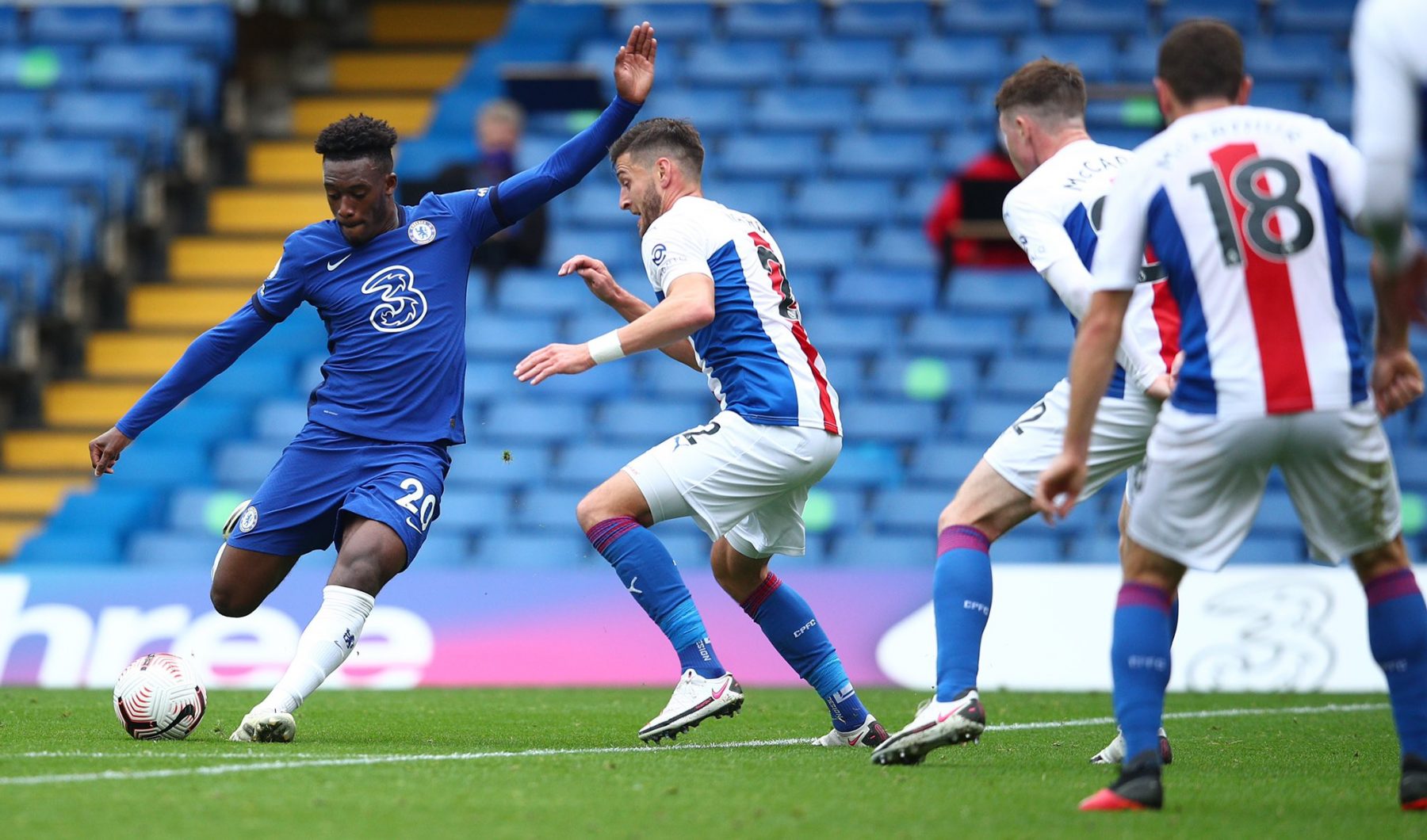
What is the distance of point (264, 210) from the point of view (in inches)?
636

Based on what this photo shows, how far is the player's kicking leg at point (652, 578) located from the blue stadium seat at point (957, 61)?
388 inches

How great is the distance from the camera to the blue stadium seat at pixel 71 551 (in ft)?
39.4

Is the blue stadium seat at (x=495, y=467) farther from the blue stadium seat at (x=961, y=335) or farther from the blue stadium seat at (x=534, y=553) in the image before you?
Answer: the blue stadium seat at (x=961, y=335)

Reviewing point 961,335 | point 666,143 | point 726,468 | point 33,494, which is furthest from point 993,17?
point 726,468

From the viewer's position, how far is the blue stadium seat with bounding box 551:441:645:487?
12.1 m

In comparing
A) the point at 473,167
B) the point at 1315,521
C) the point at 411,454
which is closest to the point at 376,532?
the point at 411,454

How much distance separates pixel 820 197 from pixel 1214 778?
380 inches

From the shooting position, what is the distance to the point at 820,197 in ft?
46.8

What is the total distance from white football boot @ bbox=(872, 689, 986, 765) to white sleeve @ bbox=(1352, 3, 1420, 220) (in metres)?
1.79

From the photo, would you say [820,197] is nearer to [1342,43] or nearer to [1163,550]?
[1342,43]

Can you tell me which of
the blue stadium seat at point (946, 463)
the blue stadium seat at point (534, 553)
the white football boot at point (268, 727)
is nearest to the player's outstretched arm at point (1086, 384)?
the white football boot at point (268, 727)

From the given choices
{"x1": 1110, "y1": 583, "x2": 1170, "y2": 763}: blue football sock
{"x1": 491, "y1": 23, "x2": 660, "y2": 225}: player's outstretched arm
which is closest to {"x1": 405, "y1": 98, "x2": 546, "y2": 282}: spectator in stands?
{"x1": 491, "y1": 23, "x2": 660, "y2": 225}: player's outstretched arm

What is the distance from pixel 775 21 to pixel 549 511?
20.5 feet

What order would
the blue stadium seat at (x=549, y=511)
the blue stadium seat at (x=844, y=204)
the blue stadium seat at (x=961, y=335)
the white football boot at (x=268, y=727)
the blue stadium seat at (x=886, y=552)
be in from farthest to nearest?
the blue stadium seat at (x=844, y=204) < the blue stadium seat at (x=961, y=335) < the blue stadium seat at (x=549, y=511) < the blue stadium seat at (x=886, y=552) < the white football boot at (x=268, y=727)
